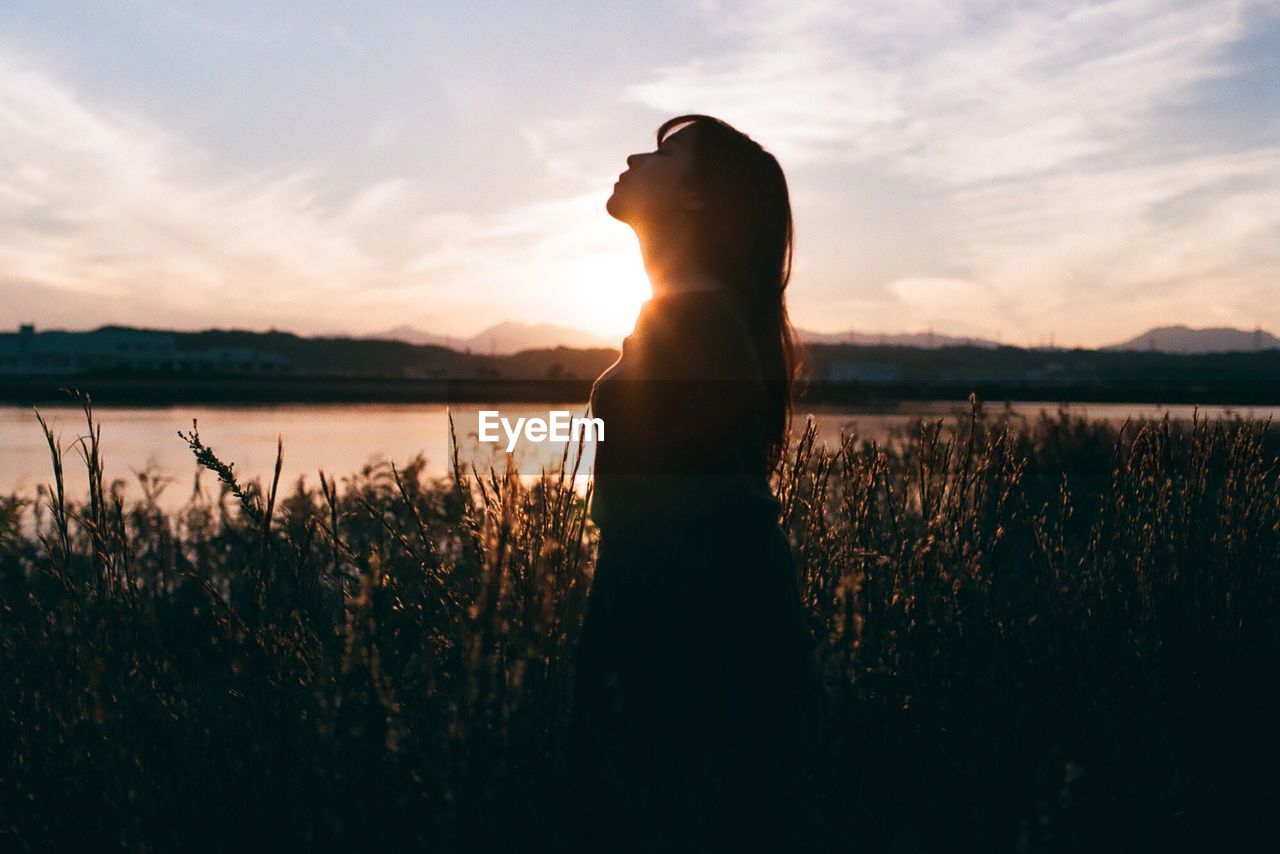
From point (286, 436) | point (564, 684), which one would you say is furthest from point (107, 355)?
point (564, 684)

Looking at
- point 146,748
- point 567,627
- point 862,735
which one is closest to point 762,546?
point 567,627

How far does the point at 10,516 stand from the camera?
13.6 feet

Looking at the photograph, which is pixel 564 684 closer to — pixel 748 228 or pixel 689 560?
pixel 689 560

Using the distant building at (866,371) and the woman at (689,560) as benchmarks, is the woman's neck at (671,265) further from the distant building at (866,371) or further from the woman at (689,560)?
the distant building at (866,371)

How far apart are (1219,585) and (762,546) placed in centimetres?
276

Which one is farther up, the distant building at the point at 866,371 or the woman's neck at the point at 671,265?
the distant building at the point at 866,371

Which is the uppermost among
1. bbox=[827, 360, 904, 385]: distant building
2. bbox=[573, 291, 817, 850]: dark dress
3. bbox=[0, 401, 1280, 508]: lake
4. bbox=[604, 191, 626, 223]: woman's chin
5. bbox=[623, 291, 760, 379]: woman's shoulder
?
bbox=[827, 360, 904, 385]: distant building

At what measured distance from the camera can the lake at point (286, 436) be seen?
36.6 ft

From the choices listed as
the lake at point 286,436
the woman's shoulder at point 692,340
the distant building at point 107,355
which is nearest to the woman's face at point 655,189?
the woman's shoulder at point 692,340

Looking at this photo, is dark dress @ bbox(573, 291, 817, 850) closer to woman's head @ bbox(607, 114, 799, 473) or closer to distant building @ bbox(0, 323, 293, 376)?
woman's head @ bbox(607, 114, 799, 473)

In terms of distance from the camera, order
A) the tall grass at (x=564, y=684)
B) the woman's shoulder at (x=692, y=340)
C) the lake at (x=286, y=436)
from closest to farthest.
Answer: the woman's shoulder at (x=692, y=340) → the tall grass at (x=564, y=684) → the lake at (x=286, y=436)

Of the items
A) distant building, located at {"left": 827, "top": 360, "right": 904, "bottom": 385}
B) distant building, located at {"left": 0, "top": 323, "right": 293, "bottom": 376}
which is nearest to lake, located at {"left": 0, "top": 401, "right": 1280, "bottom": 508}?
distant building, located at {"left": 0, "top": 323, "right": 293, "bottom": 376}

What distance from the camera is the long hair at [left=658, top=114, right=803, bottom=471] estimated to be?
8.13 feet

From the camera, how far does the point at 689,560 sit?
2.26 metres
